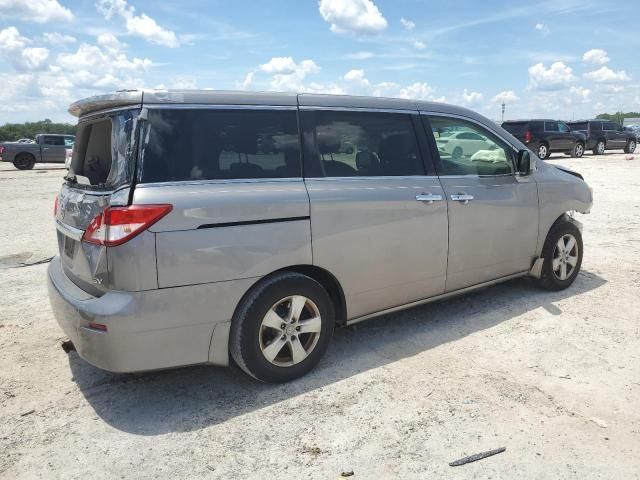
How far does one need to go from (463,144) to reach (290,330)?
7.57ft

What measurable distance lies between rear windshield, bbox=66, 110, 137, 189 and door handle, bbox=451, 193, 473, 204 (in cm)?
246

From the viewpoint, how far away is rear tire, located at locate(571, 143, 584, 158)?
85.7 feet

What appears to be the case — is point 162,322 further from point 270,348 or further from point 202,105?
point 202,105

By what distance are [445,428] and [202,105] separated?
2.34m

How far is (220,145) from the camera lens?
3.18 m

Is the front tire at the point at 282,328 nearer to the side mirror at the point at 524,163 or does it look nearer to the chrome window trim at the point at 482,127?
the chrome window trim at the point at 482,127

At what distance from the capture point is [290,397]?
333 centimetres

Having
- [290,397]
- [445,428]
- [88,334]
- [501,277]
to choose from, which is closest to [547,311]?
[501,277]

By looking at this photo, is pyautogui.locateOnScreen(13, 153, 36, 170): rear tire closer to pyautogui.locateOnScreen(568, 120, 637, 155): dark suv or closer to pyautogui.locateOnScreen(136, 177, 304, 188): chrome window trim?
pyautogui.locateOnScreen(136, 177, 304, 188): chrome window trim

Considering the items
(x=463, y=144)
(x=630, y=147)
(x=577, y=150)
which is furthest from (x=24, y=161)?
(x=630, y=147)

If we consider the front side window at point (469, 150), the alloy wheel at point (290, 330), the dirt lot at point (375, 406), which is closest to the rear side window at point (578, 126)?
the dirt lot at point (375, 406)

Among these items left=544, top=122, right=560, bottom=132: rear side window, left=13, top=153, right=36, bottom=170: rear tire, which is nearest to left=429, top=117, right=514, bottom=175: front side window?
left=544, top=122, right=560, bottom=132: rear side window

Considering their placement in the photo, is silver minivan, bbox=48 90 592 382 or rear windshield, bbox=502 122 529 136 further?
rear windshield, bbox=502 122 529 136

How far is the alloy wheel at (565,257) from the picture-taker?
16.9ft
